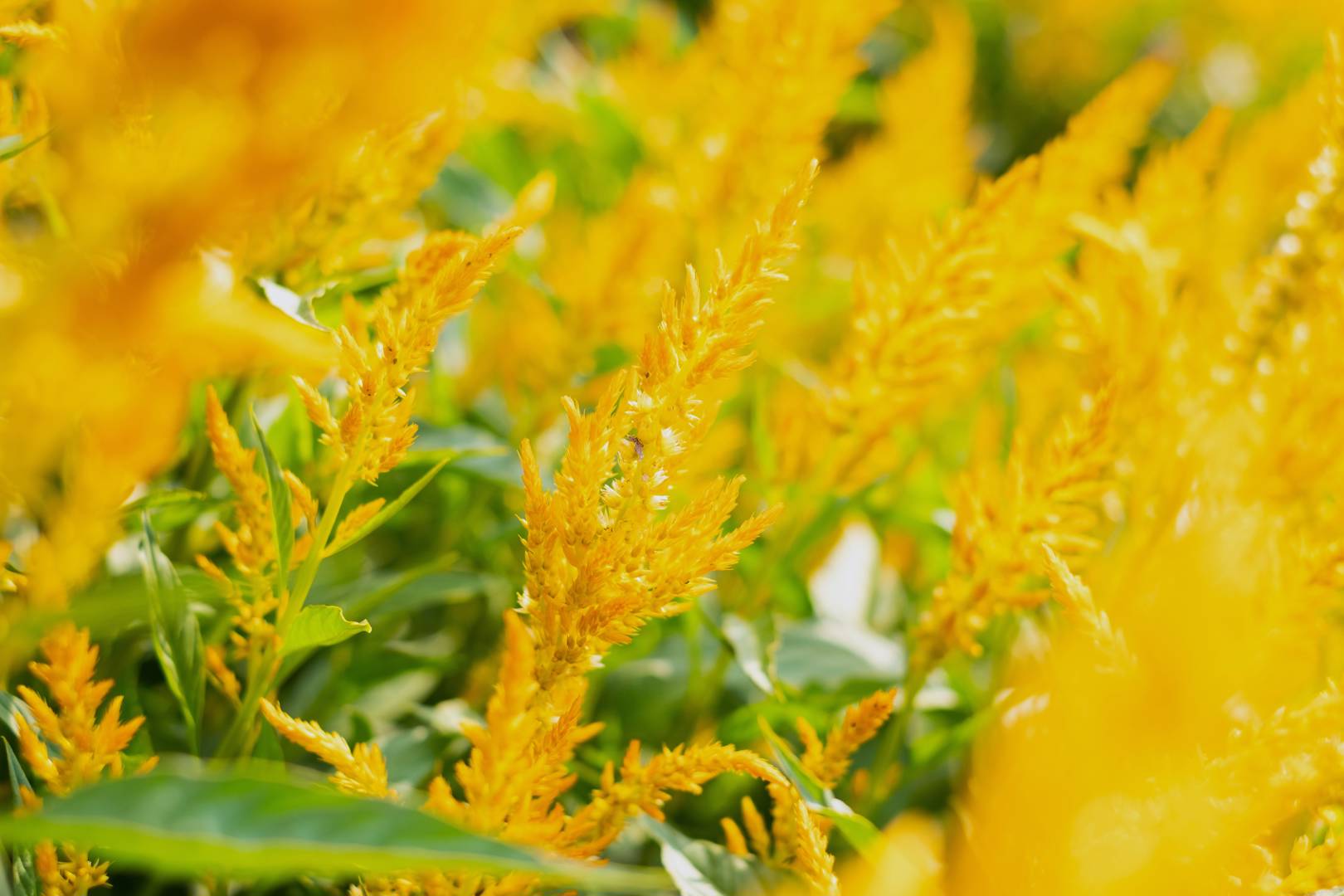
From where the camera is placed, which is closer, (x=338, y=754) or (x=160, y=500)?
(x=338, y=754)

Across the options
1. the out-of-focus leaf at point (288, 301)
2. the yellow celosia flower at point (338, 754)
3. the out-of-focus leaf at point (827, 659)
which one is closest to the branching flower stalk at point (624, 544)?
the yellow celosia flower at point (338, 754)

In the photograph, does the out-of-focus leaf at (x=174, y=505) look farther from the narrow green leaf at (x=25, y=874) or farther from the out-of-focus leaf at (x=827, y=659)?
the out-of-focus leaf at (x=827, y=659)

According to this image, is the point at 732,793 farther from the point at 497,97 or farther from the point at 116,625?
the point at 497,97

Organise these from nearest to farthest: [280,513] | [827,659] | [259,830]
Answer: [259,830] → [280,513] → [827,659]

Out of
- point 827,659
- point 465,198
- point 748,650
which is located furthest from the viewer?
point 465,198

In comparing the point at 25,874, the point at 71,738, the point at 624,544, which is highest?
the point at 624,544

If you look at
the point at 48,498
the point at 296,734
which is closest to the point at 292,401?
the point at 48,498

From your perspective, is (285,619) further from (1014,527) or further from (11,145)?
(1014,527)

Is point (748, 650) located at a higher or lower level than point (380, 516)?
lower

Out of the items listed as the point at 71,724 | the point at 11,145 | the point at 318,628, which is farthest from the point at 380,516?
the point at 11,145
